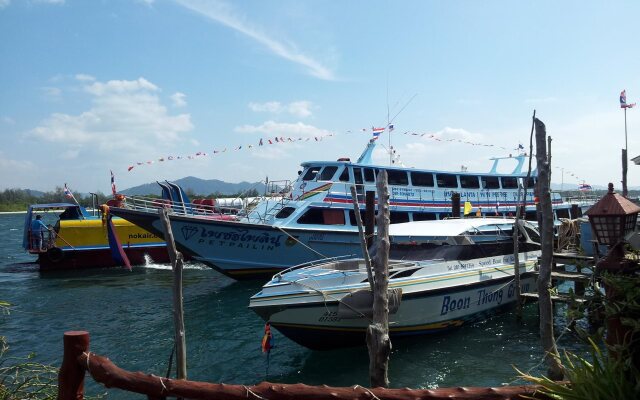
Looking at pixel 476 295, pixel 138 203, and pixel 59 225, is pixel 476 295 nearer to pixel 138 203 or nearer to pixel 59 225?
pixel 138 203

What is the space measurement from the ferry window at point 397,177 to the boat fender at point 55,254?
1476 centimetres

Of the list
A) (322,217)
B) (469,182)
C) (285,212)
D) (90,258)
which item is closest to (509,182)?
(469,182)

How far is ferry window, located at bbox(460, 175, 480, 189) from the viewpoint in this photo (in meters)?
21.4

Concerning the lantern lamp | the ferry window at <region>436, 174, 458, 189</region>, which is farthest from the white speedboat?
the ferry window at <region>436, 174, 458, 189</region>

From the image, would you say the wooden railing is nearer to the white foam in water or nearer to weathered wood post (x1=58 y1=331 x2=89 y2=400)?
weathered wood post (x1=58 y1=331 x2=89 y2=400)

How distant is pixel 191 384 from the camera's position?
341 centimetres

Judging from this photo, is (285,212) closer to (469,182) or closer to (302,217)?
(302,217)

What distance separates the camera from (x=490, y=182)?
73.2 feet

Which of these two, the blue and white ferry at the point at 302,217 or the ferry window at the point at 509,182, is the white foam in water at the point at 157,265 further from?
the ferry window at the point at 509,182

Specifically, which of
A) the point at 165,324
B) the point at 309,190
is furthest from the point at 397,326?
the point at 309,190

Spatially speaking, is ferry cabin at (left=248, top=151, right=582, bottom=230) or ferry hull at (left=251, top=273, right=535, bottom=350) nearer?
ferry hull at (left=251, top=273, right=535, bottom=350)

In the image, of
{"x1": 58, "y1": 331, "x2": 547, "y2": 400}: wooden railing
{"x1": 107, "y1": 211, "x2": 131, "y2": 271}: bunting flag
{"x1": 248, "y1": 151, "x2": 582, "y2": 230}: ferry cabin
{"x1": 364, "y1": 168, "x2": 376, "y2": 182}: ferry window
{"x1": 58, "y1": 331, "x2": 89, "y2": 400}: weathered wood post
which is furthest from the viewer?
{"x1": 364, "y1": 168, "x2": 376, "y2": 182}: ferry window

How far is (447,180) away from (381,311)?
15693 millimetres

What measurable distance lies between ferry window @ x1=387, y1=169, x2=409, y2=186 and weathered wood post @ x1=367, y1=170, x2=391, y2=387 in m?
12.7
